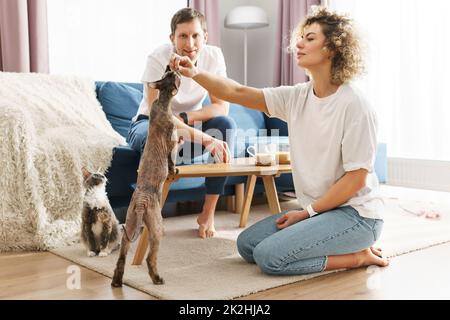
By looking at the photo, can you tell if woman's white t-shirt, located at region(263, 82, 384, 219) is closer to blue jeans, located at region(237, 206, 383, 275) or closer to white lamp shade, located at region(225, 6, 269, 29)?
blue jeans, located at region(237, 206, 383, 275)

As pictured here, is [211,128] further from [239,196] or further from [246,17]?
[246,17]

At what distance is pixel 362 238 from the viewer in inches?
71.0

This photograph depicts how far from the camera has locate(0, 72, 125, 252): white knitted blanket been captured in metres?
2.16

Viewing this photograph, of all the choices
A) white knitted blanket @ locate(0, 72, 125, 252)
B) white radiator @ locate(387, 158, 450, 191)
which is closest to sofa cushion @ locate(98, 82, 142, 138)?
white knitted blanket @ locate(0, 72, 125, 252)

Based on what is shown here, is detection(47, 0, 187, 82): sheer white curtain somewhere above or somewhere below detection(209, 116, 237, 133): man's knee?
above

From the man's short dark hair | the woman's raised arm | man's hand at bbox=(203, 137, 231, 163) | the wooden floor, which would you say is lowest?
the wooden floor

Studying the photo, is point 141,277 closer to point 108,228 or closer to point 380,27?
point 108,228

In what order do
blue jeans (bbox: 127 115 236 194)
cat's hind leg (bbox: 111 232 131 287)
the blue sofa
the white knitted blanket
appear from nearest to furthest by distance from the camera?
cat's hind leg (bbox: 111 232 131 287), the white knitted blanket, blue jeans (bbox: 127 115 236 194), the blue sofa

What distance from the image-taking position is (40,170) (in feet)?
7.38

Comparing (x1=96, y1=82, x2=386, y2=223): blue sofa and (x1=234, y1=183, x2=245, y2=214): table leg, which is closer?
(x1=96, y1=82, x2=386, y2=223): blue sofa

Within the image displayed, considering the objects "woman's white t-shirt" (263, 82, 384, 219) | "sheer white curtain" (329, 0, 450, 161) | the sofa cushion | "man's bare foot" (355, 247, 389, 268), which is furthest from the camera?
"sheer white curtain" (329, 0, 450, 161)

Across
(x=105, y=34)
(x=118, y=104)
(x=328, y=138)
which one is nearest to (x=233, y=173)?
(x=328, y=138)

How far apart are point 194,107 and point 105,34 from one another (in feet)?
5.59

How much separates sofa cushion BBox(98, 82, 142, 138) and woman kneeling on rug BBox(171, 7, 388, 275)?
4.81 ft
